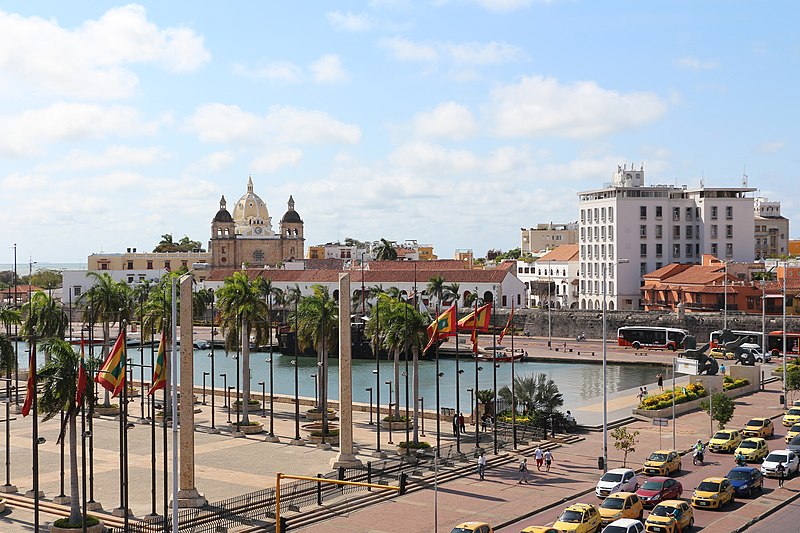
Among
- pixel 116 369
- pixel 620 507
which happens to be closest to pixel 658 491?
pixel 620 507

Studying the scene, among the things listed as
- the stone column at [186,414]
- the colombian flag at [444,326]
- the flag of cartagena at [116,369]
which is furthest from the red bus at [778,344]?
the flag of cartagena at [116,369]

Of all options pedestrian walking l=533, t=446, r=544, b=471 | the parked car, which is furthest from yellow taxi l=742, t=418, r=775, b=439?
pedestrian walking l=533, t=446, r=544, b=471

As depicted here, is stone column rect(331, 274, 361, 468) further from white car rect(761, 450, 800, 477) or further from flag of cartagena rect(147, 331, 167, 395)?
white car rect(761, 450, 800, 477)

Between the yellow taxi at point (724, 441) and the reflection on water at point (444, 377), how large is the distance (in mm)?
27078

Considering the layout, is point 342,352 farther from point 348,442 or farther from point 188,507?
point 188,507

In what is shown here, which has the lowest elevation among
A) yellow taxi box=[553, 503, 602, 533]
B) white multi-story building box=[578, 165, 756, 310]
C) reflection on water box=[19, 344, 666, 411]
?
reflection on water box=[19, 344, 666, 411]

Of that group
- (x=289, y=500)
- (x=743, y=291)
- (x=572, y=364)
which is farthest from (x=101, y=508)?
(x=743, y=291)

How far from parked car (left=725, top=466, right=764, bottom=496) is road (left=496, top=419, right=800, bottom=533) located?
1.11ft

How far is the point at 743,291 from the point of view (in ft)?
428

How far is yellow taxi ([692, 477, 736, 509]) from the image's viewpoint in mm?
41688

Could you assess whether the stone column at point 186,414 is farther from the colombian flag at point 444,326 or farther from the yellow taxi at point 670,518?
the yellow taxi at point 670,518

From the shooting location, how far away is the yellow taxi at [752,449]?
168 feet

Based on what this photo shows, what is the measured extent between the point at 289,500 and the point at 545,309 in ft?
370

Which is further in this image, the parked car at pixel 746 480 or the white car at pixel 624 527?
the parked car at pixel 746 480
